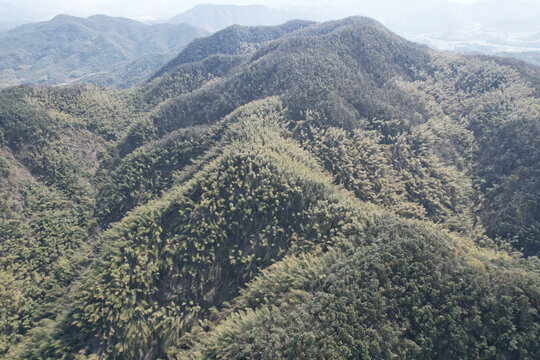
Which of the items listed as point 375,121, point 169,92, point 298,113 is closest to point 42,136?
point 169,92

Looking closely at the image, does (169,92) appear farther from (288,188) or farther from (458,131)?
(458,131)

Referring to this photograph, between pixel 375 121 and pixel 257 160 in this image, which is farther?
pixel 375 121

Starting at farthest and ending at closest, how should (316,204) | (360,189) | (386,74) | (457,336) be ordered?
1. (386,74)
2. (360,189)
3. (316,204)
4. (457,336)

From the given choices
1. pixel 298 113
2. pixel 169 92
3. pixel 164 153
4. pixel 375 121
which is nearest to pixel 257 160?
pixel 298 113

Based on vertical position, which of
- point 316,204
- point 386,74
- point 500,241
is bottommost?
point 500,241

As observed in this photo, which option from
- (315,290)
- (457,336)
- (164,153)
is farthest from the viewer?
(164,153)

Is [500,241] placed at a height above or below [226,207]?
below

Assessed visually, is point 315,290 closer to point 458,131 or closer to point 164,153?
point 164,153
